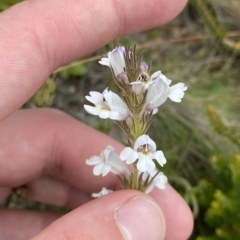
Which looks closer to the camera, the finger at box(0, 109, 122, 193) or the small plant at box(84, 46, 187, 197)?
the small plant at box(84, 46, 187, 197)

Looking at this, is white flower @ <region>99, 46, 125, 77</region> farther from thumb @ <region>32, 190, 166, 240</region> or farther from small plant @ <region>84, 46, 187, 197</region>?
thumb @ <region>32, 190, 166, 240</region>

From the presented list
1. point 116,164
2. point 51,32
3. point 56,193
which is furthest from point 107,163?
point 56,193

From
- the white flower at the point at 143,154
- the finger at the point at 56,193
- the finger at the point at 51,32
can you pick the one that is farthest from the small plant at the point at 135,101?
the finger at the point at 56,193

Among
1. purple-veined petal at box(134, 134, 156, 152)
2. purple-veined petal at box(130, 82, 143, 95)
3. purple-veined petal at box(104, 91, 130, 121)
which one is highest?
purple-veined petal at box(130, 82, 143, 95)

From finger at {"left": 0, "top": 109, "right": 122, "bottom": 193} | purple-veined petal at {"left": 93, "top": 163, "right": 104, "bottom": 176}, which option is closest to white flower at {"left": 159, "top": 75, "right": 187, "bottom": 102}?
purple-veined petal at {"left": 93, "top": 163, "right": 104, "bottom": 176}

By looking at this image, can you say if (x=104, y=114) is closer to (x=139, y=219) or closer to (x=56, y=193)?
(x=139, y=219)

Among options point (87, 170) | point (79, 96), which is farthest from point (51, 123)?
point (79, 96)
